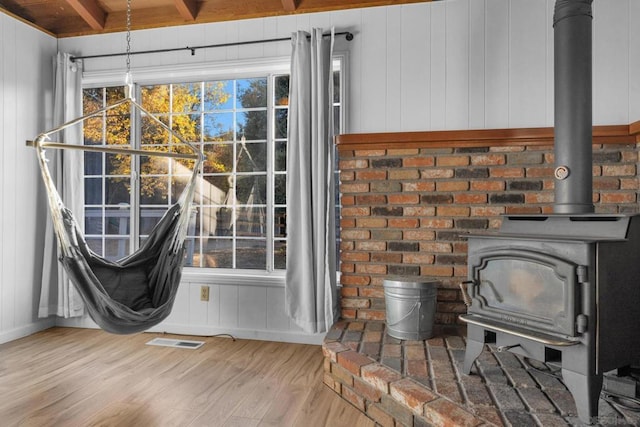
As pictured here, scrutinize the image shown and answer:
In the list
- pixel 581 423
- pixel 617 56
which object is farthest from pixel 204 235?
pixel 617 56

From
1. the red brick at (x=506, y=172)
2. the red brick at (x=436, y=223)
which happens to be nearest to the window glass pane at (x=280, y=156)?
the red brick at (x=436, y=223)

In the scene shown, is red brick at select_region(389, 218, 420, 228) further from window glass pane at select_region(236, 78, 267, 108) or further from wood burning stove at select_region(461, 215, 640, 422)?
window glass pane at select_region(236, 78, 267, 108)

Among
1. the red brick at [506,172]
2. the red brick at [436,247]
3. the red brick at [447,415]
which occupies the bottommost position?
the red brick at [447,415]

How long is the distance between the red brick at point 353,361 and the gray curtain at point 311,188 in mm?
650

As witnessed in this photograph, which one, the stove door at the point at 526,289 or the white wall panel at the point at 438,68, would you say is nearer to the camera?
the stove door at the point at 526,289

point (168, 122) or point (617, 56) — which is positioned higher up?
point (617, 56)

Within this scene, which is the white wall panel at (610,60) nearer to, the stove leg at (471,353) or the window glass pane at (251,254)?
the stove leg at (471,353)

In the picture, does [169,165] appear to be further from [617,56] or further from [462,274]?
[617,56]

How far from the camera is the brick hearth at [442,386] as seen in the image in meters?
1.49

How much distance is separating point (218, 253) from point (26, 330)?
154 centimetres

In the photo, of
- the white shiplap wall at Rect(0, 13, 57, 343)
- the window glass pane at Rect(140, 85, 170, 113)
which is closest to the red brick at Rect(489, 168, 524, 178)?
the window glass pane at Rect(140, 85, 170, 113)

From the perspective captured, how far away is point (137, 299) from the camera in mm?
2568

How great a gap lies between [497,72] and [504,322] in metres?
1.69

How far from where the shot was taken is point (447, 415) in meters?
1.51
